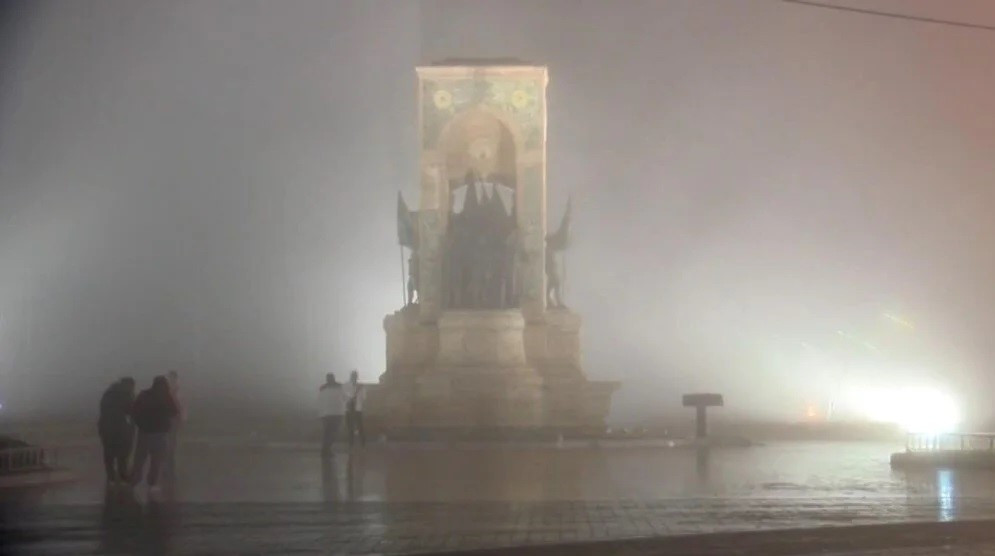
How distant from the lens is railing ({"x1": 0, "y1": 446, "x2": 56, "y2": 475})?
18.2m

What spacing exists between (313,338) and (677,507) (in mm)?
36988

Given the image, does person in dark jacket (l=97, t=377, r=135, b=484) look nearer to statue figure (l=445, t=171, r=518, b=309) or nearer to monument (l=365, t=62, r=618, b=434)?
monument (l=365, t=62, r=618, b=434)

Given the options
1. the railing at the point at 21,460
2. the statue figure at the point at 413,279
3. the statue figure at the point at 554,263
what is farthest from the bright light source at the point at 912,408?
the railing at the point at 21,460

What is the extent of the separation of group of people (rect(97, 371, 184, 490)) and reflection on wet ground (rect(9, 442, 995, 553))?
44 cm

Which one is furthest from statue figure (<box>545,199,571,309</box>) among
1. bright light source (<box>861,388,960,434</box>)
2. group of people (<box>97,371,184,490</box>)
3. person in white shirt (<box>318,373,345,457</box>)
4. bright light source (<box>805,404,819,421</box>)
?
group of people (<box>97,371,184,490</box>)

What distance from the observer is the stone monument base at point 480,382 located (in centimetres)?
3228

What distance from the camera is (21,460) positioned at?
18.7 meters

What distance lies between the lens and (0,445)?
18.7 meters

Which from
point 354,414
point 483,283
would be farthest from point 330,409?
point 483,283

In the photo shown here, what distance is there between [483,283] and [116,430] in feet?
54.5

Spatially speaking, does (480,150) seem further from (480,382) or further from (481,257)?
(480,382)

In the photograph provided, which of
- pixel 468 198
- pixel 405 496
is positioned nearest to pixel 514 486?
pixel 405 496

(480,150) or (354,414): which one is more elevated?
(480,150)

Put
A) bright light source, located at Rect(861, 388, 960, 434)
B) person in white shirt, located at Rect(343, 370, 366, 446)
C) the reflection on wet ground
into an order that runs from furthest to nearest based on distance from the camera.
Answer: bright light source, located at Rect(861, 388, 960, 434) < person in white shirt, located at Rect(343, 370, 366, 446) < the reflection on wet ground
